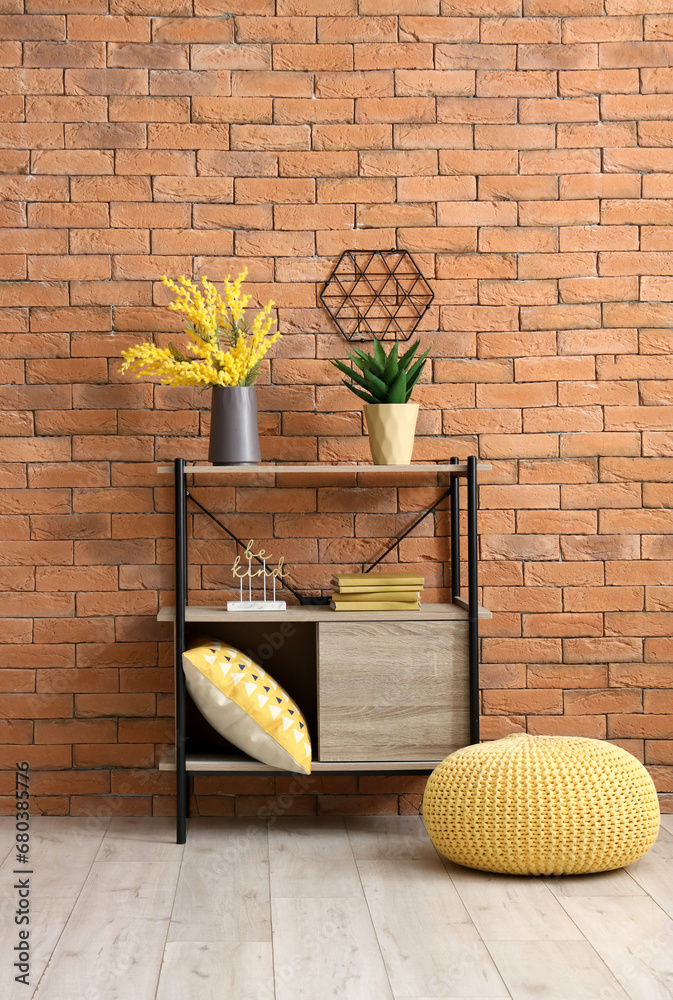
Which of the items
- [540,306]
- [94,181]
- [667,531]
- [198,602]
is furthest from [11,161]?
[667,531]

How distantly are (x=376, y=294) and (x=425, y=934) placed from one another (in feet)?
5.56

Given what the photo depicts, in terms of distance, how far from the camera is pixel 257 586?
2725 mm

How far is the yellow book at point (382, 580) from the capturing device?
2.44 metres

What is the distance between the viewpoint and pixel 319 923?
1.94 metres

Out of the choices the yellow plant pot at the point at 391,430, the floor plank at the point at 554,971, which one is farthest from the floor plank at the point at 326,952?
the yellow plant pot at the point at 391,430

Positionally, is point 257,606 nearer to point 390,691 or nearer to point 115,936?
point 390,691

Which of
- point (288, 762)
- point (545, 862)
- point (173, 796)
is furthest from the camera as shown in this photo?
point (173, 796)

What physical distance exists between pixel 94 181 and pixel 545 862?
2.17 m

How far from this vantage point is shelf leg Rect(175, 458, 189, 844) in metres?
2.41

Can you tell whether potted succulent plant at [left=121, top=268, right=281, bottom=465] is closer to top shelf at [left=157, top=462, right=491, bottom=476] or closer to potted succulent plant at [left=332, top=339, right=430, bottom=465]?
top shelf at [left=157, top=462, right=491, bottom=476]

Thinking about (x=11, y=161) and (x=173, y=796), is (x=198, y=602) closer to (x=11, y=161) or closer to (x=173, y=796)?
(x=173, y=796)

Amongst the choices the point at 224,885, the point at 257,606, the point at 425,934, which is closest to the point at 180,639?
the point at 257,606

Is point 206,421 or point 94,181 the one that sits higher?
point 94,181

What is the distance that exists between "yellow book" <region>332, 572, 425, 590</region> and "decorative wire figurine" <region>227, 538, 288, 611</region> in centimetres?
17
